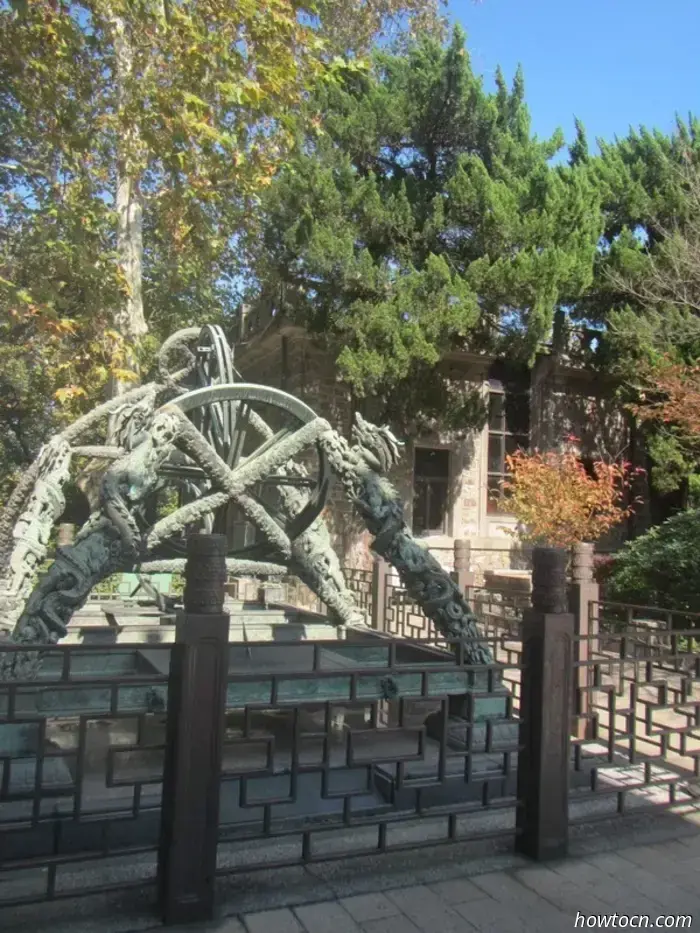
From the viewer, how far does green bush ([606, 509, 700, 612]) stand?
9.32 m

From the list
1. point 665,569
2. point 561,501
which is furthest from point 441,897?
point 561,501

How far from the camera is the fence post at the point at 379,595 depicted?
858 cm

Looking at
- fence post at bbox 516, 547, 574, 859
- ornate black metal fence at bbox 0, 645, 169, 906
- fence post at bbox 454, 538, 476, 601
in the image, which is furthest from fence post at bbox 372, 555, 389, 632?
fence post at bbox 516, 547, 574, 859

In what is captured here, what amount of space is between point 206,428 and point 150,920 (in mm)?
3969

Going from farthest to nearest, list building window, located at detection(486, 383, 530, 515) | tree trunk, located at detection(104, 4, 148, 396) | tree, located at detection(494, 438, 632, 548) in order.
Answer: building window, located at detection(486, 383, 530, 515) < tree, located at detection(494, 438, 632, 548) < tree trunk, located at detection(104, 4, 148, 396)

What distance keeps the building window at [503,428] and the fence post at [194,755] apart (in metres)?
11.9

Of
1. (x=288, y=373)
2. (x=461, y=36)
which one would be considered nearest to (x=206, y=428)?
(x=288, y=373)

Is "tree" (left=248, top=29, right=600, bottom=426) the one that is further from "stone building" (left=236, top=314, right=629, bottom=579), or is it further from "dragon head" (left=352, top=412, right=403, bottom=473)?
"dragon head" (left=352, top=412, right=403, bottom=473)

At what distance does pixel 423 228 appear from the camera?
11930mm

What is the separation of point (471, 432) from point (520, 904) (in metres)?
11.5

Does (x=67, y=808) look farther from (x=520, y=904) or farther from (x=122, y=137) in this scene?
(x=122, y=137)

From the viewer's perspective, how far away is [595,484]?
11039mm

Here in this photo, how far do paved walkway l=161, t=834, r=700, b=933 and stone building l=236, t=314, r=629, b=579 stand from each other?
9.43 meters

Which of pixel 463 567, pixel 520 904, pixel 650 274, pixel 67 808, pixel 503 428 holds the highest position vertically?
pixel 650 274
